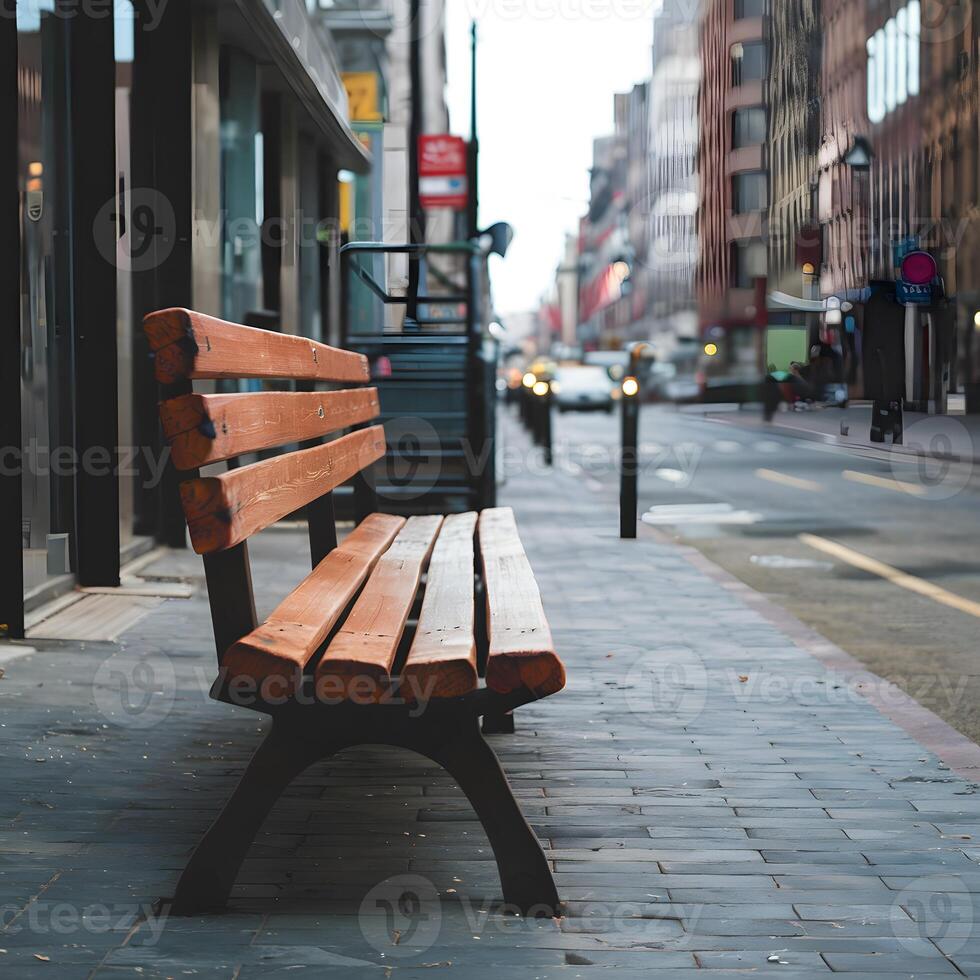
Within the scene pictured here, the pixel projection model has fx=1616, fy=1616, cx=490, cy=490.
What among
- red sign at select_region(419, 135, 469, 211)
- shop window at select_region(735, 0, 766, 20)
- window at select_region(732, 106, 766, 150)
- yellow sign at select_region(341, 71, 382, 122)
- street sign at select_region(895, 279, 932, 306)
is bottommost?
street sign at select_region(895, 279, 932, 306)

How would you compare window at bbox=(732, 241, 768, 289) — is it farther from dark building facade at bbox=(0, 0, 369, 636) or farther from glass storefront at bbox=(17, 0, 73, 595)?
glass storefront at bbox=(17, 0, 73, 595)

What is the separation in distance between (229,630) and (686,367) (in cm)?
5232

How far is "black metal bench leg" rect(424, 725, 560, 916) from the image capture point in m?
3.34

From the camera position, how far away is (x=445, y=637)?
3.53 m

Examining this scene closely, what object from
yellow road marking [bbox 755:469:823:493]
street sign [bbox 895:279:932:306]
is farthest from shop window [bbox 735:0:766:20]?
yellow road marking [bbox 755:469:823:493]

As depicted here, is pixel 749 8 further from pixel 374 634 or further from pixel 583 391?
pixel 583 391

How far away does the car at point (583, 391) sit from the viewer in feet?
165

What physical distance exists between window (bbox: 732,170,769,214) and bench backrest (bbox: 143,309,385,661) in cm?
→ 136

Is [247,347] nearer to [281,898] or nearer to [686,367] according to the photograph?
[281,898]

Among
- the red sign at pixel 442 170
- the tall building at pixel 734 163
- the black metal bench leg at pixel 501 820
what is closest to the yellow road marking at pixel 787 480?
the red sign at pixel 442 170

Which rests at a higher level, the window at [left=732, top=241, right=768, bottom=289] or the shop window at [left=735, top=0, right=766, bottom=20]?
the shop window at [left=735, top=0, right=766, bottom=20]

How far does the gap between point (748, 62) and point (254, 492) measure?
1.90 m

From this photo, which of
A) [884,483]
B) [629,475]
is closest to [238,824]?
[629,475]

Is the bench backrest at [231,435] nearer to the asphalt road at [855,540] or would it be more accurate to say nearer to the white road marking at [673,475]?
the asphalt road at [855,540]
